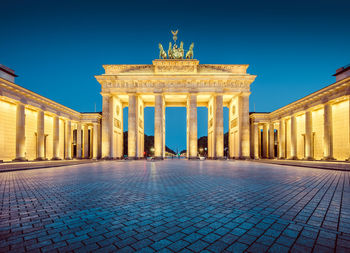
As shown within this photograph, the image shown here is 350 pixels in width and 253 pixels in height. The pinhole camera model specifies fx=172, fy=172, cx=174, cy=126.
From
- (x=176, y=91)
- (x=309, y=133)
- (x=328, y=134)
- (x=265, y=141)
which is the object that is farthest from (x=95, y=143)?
(x=328, y=134)

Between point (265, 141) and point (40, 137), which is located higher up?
point (40, 137)

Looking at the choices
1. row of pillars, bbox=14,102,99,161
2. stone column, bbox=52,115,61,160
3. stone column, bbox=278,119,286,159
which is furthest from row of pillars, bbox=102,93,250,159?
stone column, bbox=278,119,286,159

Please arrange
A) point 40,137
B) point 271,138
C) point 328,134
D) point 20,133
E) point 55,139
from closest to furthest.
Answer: point 328,134, point 20,133, point 40,137, point 55,139, point 271,138

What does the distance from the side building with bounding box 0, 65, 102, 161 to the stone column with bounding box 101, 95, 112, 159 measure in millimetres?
5836

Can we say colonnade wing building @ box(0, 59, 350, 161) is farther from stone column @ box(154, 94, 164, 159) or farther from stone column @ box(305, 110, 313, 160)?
stone column @ box(305, 110, 313, 160)

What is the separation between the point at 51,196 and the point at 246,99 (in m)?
32.7

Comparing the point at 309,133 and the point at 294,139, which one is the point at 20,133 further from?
the point at 294,139

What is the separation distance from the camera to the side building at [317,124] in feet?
74.9

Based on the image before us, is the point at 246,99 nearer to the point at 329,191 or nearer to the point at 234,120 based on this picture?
the point at 234,120

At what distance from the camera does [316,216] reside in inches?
141

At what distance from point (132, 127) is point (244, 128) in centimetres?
2068

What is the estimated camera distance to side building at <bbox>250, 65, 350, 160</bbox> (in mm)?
22828

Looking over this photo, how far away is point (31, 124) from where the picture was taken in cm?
3028

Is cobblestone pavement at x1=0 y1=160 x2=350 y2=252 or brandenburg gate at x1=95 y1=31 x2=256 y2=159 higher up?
brandenburg gate at x1=95 y1=31 x2=256 y2=159
